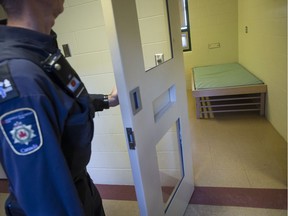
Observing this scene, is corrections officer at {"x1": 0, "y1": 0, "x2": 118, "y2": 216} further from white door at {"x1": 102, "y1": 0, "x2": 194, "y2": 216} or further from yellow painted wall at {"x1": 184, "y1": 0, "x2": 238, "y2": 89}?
yellow painted wall at {"x1": 184, "y1": 0, "x2": 238, "y2": 89}

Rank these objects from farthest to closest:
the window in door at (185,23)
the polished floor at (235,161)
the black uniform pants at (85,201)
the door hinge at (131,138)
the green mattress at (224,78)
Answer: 1. the window in door at (185,23)
2. the green mattress at (224,78)
3. the polished floor at (235,161)
4. the door hinge at (131,138)
5. the black uniform pants at (85,201)

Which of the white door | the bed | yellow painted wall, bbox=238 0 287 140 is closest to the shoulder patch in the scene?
the white door

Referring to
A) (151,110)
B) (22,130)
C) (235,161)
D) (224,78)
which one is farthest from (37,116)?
(224,78)

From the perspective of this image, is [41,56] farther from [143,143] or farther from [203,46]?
[203,46]

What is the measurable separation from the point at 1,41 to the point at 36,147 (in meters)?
0.36

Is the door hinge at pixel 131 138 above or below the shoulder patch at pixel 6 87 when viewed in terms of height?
below

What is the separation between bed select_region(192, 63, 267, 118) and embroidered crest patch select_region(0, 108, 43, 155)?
10.1 ft

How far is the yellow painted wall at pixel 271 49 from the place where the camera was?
2543mm

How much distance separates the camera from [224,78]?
3.78m

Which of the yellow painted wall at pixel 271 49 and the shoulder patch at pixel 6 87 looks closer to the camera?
the shoulder patch at pixel 6 87

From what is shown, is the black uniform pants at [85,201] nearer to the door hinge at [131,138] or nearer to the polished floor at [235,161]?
the door hinge at [131,138]

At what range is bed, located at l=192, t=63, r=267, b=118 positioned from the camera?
131 inches

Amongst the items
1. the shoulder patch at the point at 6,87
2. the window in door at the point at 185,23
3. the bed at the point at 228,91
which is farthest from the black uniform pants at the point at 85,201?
the window in door at the point at 185,23

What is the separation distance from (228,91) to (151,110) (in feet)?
8.36
